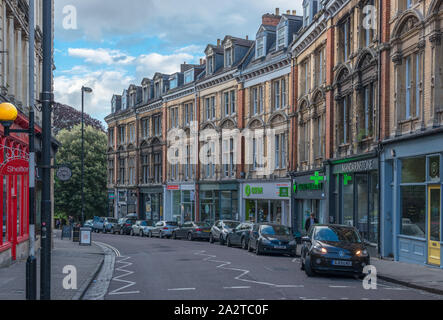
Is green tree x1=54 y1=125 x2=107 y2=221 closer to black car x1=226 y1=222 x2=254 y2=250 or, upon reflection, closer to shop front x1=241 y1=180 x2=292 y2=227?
shop front x1=241 y1=180 x2=292 y2=227

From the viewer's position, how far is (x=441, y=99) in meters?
18.8

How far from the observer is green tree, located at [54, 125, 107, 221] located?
206ft

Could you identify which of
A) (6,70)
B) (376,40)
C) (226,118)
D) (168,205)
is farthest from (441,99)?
(168,205)

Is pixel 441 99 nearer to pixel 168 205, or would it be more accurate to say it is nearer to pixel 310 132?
pixel 310 132

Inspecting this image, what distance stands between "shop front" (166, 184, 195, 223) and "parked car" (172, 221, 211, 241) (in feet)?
28.9

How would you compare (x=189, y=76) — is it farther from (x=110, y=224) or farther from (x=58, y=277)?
(x=58, y=277)

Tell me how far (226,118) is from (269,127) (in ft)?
20.6

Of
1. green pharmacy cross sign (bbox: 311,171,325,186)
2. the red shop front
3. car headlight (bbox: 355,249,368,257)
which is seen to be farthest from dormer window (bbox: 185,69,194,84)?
car headlight (bbox: 355,249,368,257)

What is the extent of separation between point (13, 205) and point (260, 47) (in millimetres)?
25643

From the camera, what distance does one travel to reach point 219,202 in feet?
151

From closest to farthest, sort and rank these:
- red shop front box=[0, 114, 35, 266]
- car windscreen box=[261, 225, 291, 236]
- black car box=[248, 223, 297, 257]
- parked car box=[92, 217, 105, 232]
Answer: red shop front box=[0, 114, 35, 266], black car box=[248, 223, 297, 257], car windscreen box=[261, 225, 291, 236], parked car box=[92, 217, 105, 232]

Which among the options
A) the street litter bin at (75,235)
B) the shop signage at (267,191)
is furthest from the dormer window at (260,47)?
the street litter bin at (75,235)

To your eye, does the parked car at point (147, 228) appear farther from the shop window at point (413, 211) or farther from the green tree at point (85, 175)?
the shop window at point (413, 211)

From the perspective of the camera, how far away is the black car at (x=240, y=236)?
28.0 meters
